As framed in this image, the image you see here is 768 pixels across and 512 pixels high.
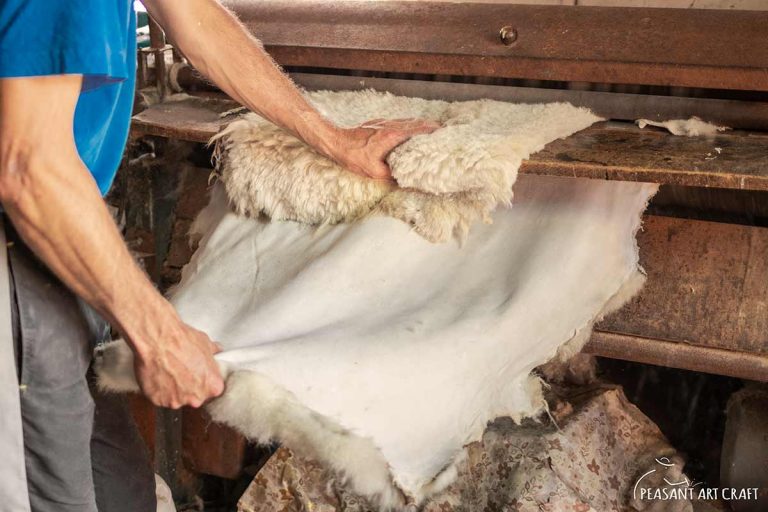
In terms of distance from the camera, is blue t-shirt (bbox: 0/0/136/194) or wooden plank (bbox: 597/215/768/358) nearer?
blue t-shirt (bbox: 0/0/136/194)

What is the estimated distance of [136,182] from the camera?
220cm

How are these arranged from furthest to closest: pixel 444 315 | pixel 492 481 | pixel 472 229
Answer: pixel 492 481
pixel 472 229
pixel 444 315

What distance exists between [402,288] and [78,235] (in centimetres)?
60

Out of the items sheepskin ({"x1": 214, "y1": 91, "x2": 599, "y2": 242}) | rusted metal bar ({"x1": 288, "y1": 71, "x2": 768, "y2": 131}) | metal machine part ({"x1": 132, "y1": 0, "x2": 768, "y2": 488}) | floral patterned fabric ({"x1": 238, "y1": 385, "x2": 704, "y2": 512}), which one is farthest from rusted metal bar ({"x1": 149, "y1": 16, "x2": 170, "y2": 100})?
floral patterned fabric ({"x1": 238, "y1": 385, "x2": 704, "y2": 512})

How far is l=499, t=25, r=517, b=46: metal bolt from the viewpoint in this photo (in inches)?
70.6

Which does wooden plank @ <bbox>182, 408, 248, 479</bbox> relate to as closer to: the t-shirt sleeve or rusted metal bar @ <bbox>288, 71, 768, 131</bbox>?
rusted metal bar @ <bbox>288, 71, 768, 131</bbox>

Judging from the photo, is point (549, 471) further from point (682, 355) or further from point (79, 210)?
point (79, 210)

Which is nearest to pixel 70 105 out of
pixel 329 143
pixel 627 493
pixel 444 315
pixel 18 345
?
pixel 18 345

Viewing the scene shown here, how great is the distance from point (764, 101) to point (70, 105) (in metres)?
1.24

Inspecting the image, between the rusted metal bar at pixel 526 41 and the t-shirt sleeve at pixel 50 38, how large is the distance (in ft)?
2.92

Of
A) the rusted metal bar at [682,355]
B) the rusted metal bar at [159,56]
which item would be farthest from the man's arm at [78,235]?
the rusted metal bar at [159,56]

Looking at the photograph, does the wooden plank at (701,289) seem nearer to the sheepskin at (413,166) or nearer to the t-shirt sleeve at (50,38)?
the sheepskin at (413,166)

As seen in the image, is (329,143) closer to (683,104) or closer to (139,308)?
(139,308)

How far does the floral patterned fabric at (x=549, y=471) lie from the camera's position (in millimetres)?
1728
